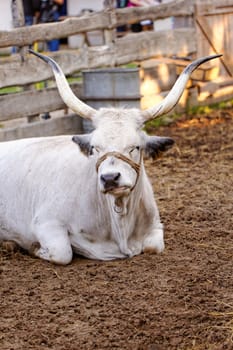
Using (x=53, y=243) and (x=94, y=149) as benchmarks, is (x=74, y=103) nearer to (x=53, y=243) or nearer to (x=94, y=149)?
(x=94, y=149)

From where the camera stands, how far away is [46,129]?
10.0 m

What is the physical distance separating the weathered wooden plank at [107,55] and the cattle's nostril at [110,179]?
4411 millimetres

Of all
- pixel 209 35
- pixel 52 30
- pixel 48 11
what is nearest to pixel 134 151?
pixel 52 30

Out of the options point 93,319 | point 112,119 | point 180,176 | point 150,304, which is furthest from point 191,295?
point 180,176

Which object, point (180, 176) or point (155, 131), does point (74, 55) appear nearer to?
point (155, 131)

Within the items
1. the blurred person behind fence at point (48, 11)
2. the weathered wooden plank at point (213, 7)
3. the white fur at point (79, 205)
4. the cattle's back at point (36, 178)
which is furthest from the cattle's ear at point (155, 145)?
the blurred person behind fence at point (48, 11)

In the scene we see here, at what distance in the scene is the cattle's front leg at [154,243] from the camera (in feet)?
20.1

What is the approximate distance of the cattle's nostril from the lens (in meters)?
5.36

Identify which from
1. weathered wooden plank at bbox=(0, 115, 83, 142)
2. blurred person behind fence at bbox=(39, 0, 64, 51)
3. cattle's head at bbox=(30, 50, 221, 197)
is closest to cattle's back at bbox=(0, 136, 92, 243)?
cattle's head at bbox=(30, 50, 221, 197)

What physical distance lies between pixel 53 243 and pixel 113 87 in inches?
166

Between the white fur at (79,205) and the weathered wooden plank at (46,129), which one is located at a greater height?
the white fur at (79,205)

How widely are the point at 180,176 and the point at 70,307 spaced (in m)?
3.84

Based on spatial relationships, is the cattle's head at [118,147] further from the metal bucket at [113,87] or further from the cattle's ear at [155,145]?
the metal bucket at [113,87]

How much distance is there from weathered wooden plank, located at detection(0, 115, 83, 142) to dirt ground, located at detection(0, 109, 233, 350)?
8.41 feet
